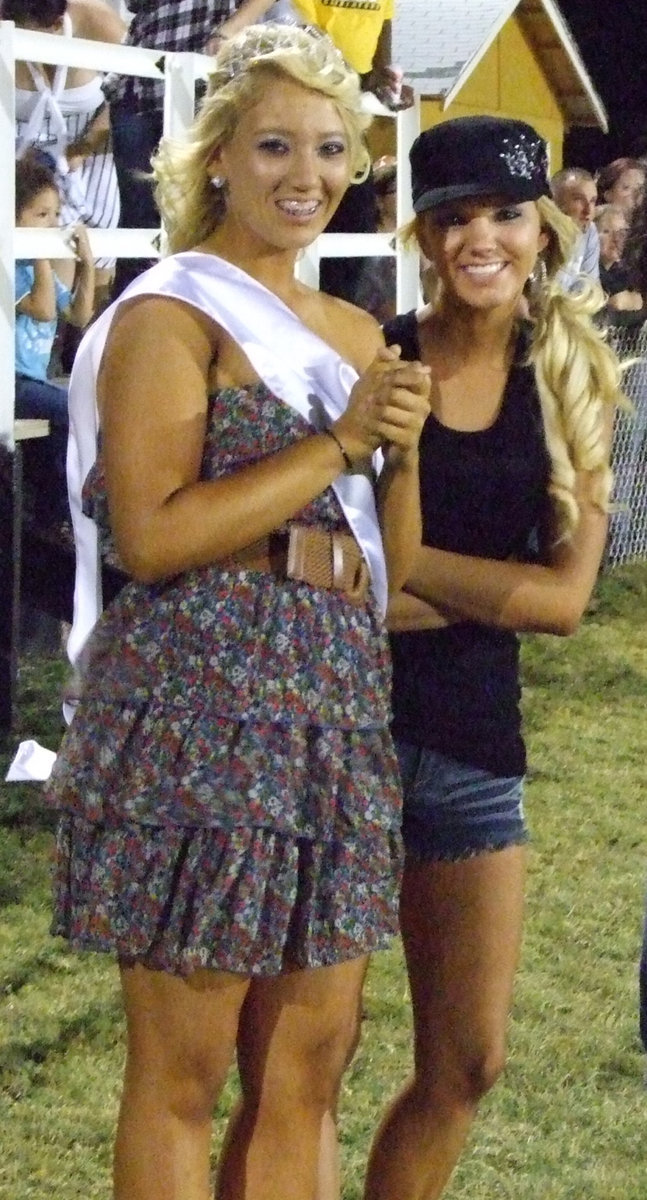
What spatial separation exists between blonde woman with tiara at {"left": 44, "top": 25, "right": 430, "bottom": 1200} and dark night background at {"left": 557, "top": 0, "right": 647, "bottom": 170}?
16.6m

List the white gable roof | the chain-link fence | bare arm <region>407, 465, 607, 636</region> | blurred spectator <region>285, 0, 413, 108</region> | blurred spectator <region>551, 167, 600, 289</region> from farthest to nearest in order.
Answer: the white gable roof
the chain-link fence
blurred spectator <region>551, 167, 600, 289</region>
blurred spectator <region>285, 0, 413, 108</region>
bare arm <region>407, 465, 607, 636</region>

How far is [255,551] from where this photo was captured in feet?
6.86

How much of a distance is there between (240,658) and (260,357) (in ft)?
1.21

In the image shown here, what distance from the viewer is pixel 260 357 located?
2.05m

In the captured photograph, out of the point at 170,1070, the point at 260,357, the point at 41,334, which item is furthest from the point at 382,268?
the point at 170,1070

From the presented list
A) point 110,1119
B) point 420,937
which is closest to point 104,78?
point 110,1119

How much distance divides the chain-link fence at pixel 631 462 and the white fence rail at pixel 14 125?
371cm

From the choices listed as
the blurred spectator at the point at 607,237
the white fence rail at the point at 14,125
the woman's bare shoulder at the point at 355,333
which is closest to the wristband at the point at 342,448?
the woman's bare shoulder at the point at 355,333

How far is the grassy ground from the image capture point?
3.37m

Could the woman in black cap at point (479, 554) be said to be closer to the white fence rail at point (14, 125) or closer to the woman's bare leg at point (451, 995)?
the woman's bare leg at point (451, 995)

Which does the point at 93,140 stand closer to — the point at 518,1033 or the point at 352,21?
the point at 352,21

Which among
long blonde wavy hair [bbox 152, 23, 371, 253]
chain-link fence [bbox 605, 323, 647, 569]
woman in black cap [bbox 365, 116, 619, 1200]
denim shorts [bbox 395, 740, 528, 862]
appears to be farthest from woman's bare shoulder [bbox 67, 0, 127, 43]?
denim shorts [bbox 395, 740, 528, 862]

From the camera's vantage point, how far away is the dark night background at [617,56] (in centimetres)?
1809

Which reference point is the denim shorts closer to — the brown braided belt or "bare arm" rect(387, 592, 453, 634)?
"bare arm" rect(387, 592, 453, 634)
